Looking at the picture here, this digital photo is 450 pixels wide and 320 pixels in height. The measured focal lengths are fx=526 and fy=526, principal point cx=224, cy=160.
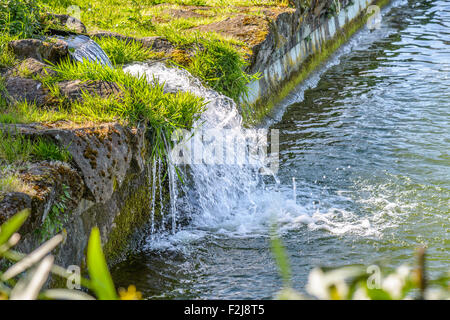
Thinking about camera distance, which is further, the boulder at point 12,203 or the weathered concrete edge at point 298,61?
the weathered concrete edge at point 298,61

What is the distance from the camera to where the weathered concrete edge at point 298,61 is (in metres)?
7.91

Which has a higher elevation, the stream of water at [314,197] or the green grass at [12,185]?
the green grass at [12,185]

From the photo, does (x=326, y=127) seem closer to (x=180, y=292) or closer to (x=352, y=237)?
(x=352, y=237)

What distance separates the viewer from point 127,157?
4.36m

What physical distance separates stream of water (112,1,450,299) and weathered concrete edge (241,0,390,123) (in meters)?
0.25

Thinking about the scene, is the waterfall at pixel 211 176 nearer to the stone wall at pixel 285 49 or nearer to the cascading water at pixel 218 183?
the cascading water at pixel 218 183

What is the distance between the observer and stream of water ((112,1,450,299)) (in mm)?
4285

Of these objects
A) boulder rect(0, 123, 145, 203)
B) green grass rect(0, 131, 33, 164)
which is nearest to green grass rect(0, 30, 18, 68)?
boulder rect(0, 123, 145, 203)

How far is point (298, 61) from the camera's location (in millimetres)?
9617

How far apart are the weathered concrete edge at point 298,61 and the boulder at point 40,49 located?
2.45 meters

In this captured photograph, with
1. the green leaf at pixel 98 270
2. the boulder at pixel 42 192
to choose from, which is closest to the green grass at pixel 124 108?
the boulder at pixel 42 192

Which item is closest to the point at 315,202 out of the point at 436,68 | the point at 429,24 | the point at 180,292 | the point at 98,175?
the point at 180,292

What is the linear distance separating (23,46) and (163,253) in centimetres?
264

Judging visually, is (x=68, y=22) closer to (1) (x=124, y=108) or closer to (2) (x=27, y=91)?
(2) (x=27, y=91)
